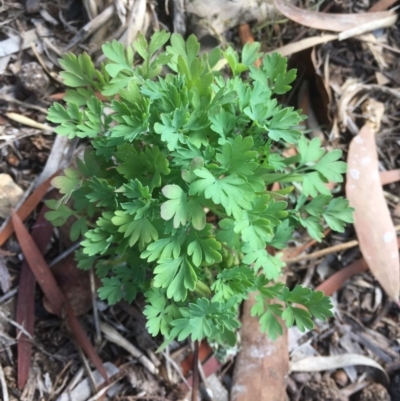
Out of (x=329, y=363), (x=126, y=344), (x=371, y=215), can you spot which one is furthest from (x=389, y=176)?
(x=126, y=344)

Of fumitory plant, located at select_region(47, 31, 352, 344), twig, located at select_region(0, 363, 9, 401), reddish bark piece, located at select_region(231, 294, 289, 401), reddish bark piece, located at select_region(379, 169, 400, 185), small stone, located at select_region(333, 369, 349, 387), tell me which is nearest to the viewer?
fumitory plant, located at select_region(47, 31, 352, 344)

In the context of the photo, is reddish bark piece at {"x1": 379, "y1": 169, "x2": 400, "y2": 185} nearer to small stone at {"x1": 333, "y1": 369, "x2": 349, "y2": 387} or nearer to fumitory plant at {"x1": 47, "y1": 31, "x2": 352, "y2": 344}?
fumitory plant at {"x1": 47, "y1": 31, "x2": 352, "y2": 344}

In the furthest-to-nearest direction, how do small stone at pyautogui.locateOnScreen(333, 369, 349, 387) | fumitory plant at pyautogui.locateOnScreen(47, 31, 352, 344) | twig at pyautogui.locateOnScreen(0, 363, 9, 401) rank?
small stone at pyautogui.locateOnScreen(333, 369, 349, 387), twig at pyautogui.locateOnScreen(0, 363, 9, 401), fumitory plant at pyautogui.locateOnScreen(47, 31, 352, 344)

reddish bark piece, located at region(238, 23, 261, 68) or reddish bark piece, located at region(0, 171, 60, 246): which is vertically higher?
reddish bark piece, located at region(238, 23, 261, 68)

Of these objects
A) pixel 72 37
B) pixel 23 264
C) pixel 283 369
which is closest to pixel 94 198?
pixel 23 264

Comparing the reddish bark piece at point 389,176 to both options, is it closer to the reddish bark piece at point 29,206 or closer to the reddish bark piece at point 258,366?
the reddish bark piece at point 258,366

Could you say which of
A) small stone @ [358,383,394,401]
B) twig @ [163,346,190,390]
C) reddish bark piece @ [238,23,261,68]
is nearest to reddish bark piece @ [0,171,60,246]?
twig @ [163,346,190,390]

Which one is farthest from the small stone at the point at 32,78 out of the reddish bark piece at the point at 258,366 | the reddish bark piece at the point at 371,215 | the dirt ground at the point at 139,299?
the reddish bark piece at the point at 371,215
